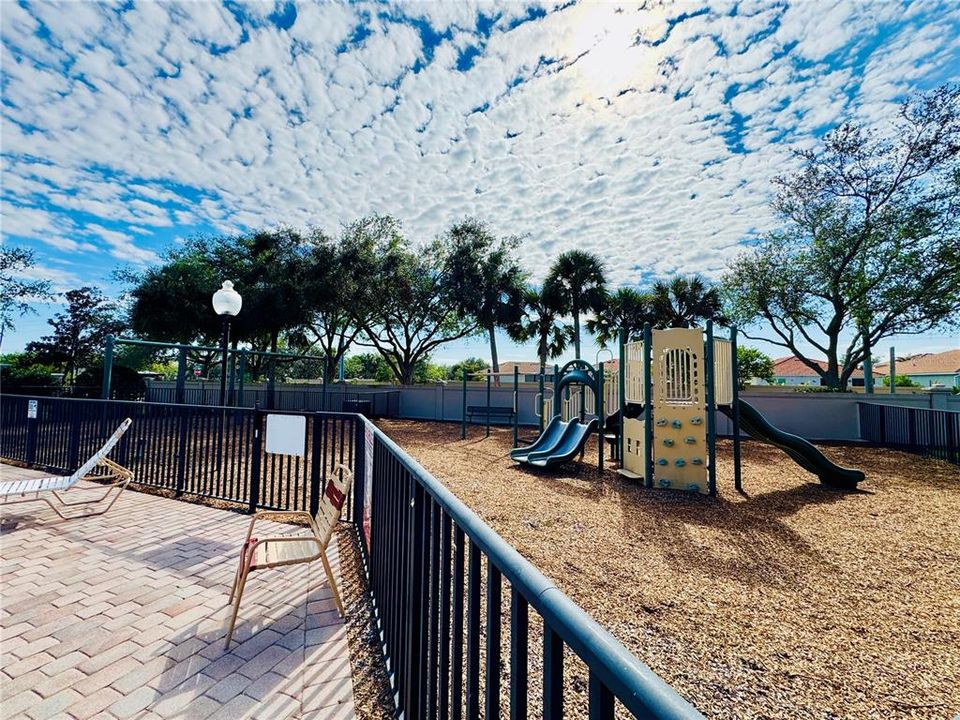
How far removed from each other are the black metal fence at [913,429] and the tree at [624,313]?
14.8m

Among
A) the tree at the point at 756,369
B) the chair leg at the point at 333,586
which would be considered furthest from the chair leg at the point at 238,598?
the tree at the point at 756,369

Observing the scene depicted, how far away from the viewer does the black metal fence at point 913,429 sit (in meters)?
9.67

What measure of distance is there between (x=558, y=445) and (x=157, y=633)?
7378mm

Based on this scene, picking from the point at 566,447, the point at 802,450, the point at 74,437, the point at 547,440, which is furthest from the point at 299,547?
the point at 802,450

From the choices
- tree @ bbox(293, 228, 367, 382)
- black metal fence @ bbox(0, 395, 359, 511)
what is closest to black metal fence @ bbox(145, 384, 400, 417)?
tree @ bbox(293, 228, 367, 382)

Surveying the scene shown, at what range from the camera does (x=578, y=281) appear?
2423 centimetres

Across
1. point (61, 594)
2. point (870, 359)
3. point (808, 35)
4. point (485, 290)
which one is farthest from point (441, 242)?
point (61, 594)

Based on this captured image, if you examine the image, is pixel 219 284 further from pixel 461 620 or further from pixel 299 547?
pixel 461 620

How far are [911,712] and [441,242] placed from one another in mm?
24220

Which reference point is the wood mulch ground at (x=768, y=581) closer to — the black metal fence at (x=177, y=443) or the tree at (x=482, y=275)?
the black metal fence at (x=177, y=443)

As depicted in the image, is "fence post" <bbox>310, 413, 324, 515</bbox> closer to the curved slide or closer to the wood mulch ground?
the wood mulch ground

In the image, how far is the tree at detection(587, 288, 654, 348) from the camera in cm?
2789

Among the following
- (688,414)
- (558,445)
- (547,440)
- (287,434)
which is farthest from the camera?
(547,440)

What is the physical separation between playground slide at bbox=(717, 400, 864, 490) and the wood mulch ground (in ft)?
0.88
